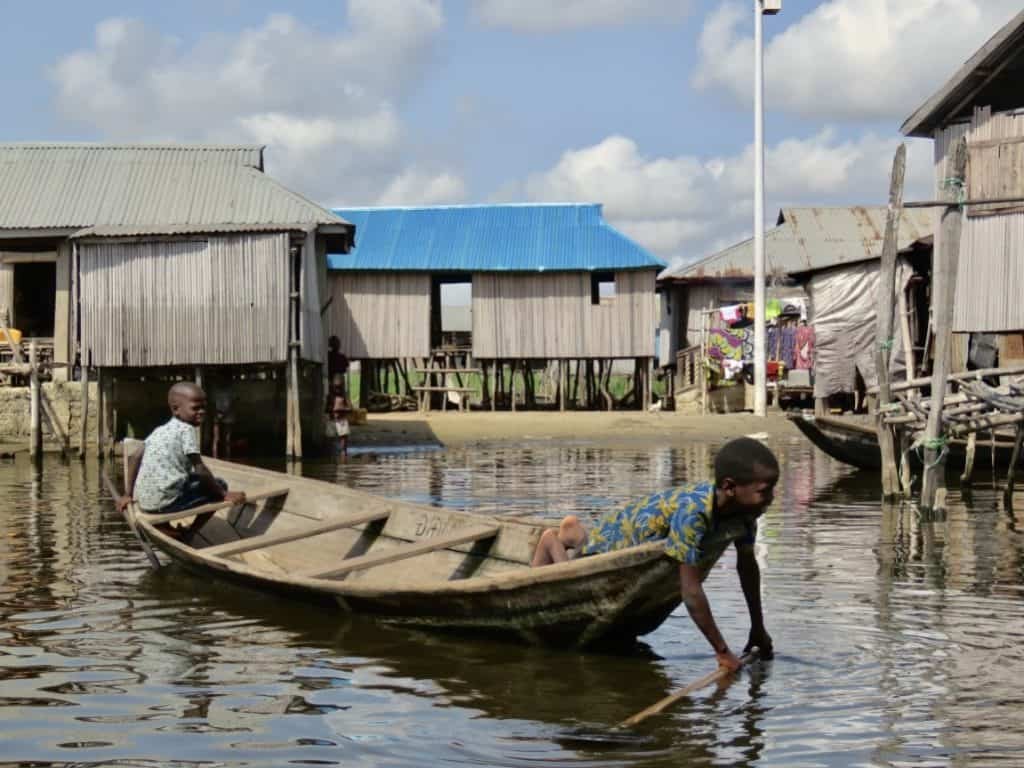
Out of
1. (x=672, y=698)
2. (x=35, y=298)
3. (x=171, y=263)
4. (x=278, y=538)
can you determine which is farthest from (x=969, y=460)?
(x=35, y=298)

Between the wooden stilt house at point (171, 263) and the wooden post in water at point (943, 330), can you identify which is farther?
the wooden stilt house at point (171, 263)

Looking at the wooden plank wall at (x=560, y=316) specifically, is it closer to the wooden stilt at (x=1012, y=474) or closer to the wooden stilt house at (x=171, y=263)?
the wooden stilt house at (x=171, y=263)

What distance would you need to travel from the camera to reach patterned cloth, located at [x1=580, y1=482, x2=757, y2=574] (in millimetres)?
5914

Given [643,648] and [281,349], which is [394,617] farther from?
[281,349]

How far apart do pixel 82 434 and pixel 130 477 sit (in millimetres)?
11588

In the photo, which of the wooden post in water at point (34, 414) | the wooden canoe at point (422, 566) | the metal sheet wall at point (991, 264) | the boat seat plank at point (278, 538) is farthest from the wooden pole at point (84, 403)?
the boat seat plank at point (278, 538)

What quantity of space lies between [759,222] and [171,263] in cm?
1153

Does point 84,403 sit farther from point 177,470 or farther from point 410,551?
point 410,551

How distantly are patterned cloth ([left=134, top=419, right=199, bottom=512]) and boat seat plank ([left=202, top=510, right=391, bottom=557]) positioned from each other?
0.83 meters

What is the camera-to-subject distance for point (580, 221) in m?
32.0

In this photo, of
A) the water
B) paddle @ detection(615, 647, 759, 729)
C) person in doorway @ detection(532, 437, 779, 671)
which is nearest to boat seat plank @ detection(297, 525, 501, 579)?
the water

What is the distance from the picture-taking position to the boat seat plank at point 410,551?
304 inches

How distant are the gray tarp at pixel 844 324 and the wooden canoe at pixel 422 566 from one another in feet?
56.7

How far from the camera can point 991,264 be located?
57.8ft
